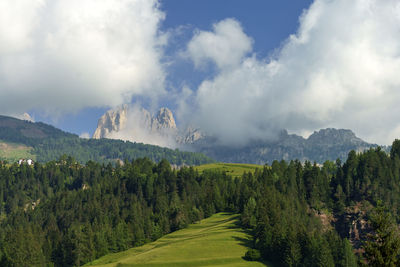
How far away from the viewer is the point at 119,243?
163000 mm

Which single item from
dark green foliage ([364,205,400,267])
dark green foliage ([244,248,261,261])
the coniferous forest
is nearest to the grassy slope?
dark green foliage ([244,248,261,261])

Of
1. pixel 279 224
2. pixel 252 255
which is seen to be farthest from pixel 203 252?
pixel 279 224

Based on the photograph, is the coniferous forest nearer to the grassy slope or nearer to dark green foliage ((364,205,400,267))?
the grassy slope

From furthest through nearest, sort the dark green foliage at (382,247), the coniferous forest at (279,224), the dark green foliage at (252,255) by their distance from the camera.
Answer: the coniferous forest at (279,224), the dark green foliage at (252,255), the dark green foliage at (382,247)

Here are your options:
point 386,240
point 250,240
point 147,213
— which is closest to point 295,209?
point 250,240

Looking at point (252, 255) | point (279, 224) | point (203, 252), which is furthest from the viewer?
point (279, 224)

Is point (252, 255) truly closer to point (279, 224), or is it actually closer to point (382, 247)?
point (279, 224)

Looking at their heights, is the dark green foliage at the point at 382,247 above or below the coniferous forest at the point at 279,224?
above

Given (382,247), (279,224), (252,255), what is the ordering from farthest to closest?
(279,224) → (252,255) → (382,247)

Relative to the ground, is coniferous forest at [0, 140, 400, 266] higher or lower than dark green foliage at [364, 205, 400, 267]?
lower

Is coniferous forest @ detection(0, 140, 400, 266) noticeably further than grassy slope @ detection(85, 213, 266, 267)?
Yes

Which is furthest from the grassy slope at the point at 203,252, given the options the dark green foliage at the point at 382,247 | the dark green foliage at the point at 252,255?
the dark green foliage at the point at 382,247

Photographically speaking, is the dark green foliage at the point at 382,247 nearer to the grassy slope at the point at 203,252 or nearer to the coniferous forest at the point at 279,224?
the coniferous forest at the point at 279,224

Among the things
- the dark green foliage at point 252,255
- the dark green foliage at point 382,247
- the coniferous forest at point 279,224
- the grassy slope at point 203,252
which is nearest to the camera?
the dark green foliage at point 382,247
